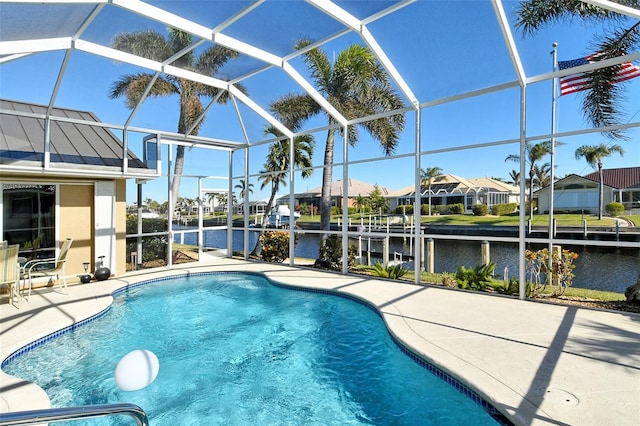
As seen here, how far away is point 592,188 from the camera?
13.8 m

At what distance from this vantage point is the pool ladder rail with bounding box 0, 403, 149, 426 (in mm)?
1420

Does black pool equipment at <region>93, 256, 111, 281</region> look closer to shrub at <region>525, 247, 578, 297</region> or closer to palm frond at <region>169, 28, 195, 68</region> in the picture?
palm frond at <region>169, 28, 195, 68</region>

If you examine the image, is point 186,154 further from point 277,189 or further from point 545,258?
point 545,258

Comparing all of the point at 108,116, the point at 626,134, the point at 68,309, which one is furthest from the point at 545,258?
the point at 108,116

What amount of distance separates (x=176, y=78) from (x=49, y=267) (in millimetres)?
5679

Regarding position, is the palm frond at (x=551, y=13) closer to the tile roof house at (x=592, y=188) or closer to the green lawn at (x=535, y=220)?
the tile roof house at (x=592, y=188)

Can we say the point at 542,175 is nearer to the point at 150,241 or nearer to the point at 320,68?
the point at 320,68

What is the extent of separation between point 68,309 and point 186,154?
21.4 ft

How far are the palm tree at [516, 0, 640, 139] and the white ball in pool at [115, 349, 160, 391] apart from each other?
7.64 meters

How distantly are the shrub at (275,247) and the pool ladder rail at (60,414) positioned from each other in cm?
1067

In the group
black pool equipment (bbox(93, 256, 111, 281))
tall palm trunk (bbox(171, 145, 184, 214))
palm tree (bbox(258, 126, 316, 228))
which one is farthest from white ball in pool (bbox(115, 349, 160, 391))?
palm tree (bbox(258, 126, 316, 228))

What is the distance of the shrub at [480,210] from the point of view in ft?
97.1

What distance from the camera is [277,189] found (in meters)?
16.5

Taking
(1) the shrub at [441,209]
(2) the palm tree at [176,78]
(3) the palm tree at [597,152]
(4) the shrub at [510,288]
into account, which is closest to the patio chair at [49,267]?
(2) the palm tree at [176,78]
